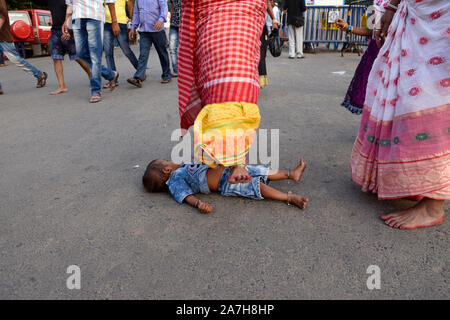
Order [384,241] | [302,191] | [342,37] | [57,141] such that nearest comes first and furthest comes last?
[384,241] < [302,191] < [57,141] < [342,37]

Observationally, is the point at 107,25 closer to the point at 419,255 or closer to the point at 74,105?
the point at 74,105

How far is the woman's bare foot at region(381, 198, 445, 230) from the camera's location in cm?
191

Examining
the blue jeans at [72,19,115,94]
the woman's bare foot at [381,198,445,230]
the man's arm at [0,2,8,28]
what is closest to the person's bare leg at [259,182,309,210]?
the woman's bare foot at [381,198,445,230]

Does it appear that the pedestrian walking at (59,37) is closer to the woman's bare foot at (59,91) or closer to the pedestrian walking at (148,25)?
the woman's bare foot at (59,91)

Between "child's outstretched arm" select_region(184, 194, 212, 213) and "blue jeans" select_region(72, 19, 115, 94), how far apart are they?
4014 millimetres

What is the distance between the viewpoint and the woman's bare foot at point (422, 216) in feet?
6.25

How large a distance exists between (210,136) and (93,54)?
4347 millimetres

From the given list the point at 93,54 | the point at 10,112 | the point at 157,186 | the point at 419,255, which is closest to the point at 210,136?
the point at 157,186

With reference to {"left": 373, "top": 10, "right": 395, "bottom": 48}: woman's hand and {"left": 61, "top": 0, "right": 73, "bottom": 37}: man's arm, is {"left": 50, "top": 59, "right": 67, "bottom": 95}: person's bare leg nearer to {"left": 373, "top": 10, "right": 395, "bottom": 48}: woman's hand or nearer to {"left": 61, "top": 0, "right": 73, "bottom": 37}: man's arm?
{"left": 61, "top": 0, "right": 73, "bottom": 37}: man's arm

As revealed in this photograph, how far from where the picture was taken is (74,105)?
5398mm

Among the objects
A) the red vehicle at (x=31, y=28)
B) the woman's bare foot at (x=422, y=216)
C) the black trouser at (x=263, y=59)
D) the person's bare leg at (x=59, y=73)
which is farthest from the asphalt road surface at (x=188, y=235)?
the red vehicle at (x=31, y=28)

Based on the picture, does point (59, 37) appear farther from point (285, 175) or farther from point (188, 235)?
point (188, 235)

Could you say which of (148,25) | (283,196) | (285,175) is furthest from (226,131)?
(148,25)

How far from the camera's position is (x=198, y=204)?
86.1 inches
